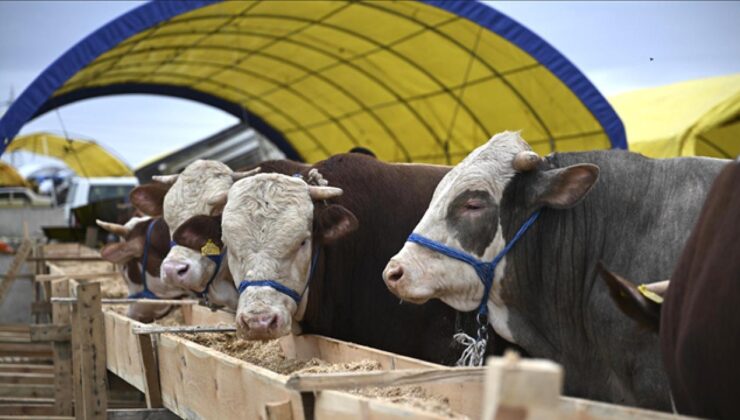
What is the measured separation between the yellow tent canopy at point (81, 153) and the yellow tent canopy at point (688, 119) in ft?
66.1

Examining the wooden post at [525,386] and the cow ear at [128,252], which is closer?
the wooden post at [525,386]

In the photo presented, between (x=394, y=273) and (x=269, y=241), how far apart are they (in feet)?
3.67

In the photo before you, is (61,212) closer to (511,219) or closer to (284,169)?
(284,169)

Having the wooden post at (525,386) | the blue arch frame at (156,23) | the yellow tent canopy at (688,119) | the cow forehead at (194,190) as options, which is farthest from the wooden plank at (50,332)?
the yellow tent canopy at (688,119)

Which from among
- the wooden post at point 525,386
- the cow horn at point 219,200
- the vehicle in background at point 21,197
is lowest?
the wooden post at point 525,386

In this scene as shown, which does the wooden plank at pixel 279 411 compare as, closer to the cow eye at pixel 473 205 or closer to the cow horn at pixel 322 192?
the cow eye at pixel 473 205

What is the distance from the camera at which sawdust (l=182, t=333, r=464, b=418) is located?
3094 millimetres

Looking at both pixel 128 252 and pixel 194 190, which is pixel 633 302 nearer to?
pixel 194 190

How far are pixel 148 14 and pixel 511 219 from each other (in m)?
8.02

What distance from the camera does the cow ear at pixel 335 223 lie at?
5180mm

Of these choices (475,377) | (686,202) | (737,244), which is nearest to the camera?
(737,244)

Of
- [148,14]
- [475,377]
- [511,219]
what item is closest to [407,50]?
[148,14]

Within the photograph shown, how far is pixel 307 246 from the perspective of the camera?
527 centimetres

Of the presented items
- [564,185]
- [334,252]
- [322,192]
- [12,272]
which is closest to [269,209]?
[322,192]
